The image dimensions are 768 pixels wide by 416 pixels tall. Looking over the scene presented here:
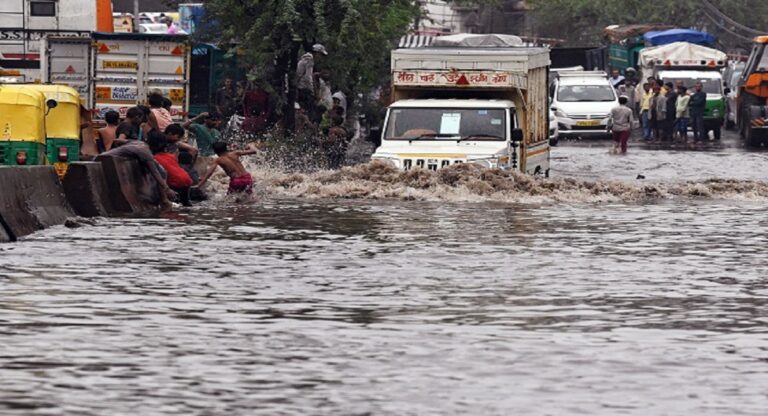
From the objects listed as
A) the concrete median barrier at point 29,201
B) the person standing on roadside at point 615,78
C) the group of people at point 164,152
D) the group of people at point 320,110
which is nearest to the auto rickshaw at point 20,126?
the group of people at point 164,152

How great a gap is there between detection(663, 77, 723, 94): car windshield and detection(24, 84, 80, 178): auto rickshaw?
2985 cm

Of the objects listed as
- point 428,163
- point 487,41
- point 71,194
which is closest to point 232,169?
point 428,163

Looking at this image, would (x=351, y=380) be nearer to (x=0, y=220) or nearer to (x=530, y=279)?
(x=530, y=279)

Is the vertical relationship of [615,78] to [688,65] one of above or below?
below

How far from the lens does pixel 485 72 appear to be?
26812 mm

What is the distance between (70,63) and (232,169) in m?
10.8

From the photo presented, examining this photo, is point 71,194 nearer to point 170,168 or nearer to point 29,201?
point 170,168

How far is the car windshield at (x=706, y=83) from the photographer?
5091cm

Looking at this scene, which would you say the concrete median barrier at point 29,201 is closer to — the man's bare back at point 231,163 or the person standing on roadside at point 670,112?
the man's bare back at point 231,163

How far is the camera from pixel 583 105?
48250 mm

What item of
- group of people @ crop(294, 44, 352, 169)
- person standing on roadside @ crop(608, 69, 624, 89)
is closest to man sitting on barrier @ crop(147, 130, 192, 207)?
group of people @ crop(294, 44, 352, 169)

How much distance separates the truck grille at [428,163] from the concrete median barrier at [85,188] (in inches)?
202

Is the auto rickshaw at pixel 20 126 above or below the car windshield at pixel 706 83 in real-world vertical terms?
below

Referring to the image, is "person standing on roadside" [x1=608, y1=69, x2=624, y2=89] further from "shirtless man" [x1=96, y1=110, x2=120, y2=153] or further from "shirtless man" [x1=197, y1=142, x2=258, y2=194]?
"shirtless man" [x1=96, y1=110, x2=120, y2=153]
